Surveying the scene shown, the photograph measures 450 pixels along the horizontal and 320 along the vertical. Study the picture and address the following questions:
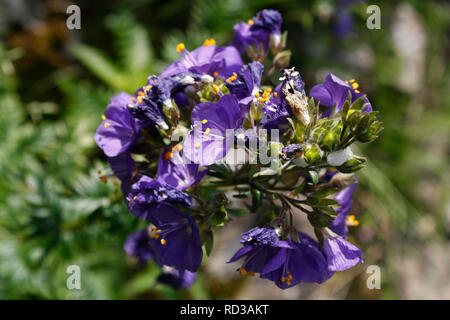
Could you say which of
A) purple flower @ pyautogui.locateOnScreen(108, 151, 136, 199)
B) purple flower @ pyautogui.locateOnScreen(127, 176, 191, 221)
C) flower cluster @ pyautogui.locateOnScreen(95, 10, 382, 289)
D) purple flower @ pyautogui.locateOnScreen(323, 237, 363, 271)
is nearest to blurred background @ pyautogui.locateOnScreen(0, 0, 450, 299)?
purple flower @ pyautogui.locateOnScreen(108, 151, 136, 199)

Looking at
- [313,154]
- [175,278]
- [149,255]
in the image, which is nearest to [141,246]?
[149,255]

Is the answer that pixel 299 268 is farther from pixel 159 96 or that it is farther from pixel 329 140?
pixel 159 96

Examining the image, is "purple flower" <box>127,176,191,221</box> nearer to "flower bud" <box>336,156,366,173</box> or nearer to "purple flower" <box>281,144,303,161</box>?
"purple flower" <box>281,144,303,161</box>

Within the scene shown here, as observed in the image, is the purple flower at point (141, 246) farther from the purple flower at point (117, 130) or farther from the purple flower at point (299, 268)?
the purple flower at point (299, 268)

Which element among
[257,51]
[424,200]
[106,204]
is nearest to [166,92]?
[257,51]

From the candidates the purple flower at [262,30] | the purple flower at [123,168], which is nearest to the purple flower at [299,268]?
the purple flower at [123,168]

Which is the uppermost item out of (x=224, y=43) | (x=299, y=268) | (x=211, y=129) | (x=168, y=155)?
(x=224, y=43)

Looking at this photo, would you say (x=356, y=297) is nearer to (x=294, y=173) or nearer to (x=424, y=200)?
(x=424, y=200)
